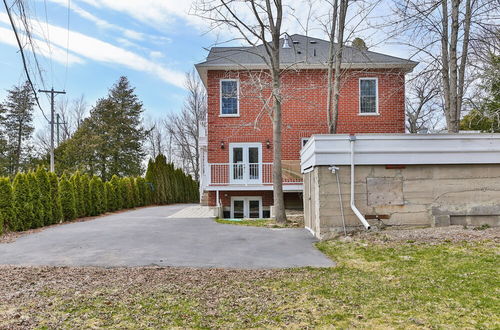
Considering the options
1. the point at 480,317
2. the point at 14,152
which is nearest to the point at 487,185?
the point at 480,317

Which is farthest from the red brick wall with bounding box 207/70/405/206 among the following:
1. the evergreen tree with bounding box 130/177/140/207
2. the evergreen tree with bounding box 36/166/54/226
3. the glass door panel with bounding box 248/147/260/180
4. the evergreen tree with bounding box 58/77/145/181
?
the evergreen tree with bounding box 58/77/145/181

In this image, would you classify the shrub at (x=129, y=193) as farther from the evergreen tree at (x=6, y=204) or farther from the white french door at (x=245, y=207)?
the evergreen tree at (x=6, y=204)

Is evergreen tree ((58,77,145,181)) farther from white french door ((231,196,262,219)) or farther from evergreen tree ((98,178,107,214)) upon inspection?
white french door ((231,196,262,219))

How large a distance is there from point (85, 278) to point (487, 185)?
726cm

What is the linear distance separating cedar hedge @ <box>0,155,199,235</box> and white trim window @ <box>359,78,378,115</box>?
1145cm

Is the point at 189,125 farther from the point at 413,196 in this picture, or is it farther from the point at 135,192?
the point at 413,196

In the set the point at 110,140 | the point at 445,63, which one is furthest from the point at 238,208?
the point at 110,140

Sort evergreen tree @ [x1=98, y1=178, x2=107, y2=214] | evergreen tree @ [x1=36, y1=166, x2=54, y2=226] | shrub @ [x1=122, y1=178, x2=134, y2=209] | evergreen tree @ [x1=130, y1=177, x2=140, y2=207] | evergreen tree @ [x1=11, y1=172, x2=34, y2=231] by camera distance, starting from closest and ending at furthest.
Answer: evergreen tree @ [x1=11, y1=172, x2=34, y2=231] → evergreen tree @ [x1=36, y1=166, x2=54, y2=226] → evergreen tree @ [x1=98, y1=178, x2=107, y2=214] → shrub @ [x1=122, y1=178, x2=134, y2=209] → evergreen tree @ [x1=130, y1=177, x2=140, y2=207]

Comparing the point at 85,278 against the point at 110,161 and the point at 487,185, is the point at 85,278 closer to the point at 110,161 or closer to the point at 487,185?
the point at 487,185

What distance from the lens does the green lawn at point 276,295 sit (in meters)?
3.36

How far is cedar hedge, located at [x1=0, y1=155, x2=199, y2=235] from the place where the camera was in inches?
427

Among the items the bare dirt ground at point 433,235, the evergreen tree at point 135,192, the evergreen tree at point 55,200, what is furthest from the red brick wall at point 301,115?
the bare dirt ground at point 433,235

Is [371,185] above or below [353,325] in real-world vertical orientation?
above

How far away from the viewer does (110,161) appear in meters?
35.2
